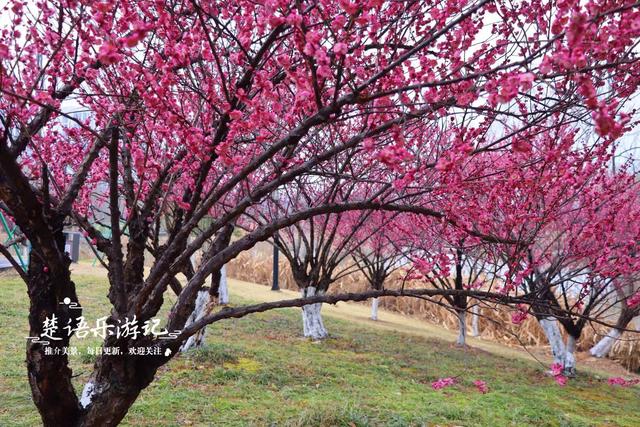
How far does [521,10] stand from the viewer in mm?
3639

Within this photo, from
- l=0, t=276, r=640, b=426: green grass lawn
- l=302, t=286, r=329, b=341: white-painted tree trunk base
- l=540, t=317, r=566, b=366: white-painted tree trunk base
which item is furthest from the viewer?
l=302, t=286, r=329, b=341: white-painted tree trunk base

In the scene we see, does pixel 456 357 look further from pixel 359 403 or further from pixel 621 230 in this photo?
pixel 359 403

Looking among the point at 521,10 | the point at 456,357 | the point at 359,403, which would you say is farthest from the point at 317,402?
the point at 456,357

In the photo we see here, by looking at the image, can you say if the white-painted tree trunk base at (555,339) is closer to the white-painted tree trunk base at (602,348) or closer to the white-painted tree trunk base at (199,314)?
the white-painted tree trunk base at (602,348)

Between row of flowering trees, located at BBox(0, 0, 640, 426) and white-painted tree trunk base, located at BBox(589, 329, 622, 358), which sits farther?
white-painted tree trunk base, located at BBox(589, 329, 622, 358)

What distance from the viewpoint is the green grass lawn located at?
4.82 meters

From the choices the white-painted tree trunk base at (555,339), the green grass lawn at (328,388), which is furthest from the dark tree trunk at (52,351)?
the white-painted tree trunk base at (555,339)

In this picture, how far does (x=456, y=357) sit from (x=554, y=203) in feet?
20.3

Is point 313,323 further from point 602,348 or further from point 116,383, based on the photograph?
point 602,348

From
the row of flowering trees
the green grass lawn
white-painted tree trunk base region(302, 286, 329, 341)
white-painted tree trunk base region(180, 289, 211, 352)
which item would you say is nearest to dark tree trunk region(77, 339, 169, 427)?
the row of flowering trees

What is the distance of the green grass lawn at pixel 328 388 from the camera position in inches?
190

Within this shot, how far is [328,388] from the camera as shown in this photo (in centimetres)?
604

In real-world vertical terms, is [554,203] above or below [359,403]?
above

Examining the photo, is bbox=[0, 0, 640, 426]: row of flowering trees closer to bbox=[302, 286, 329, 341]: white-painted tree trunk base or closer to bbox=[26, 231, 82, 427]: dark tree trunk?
bbox=[26, 231, 82, 427]: dark tree trunk
